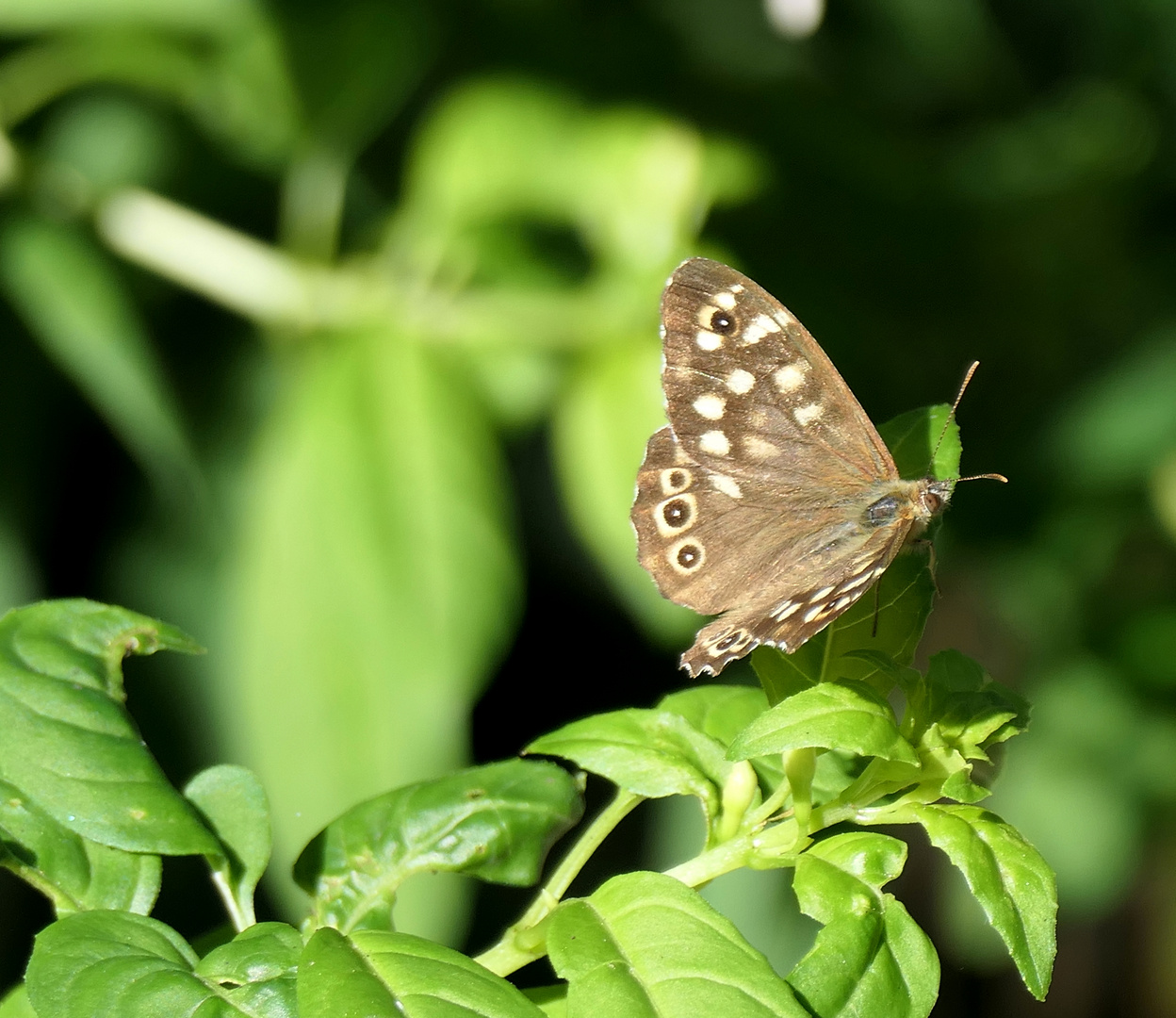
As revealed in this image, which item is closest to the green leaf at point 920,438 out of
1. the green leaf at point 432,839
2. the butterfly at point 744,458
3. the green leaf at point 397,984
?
the butterfly at point 744,458

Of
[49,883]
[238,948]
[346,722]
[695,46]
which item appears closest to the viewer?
[238,948]

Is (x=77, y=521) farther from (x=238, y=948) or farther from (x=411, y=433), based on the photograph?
(x=238, y=948)

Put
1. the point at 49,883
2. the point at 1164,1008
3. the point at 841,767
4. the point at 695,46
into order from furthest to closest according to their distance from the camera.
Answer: the point at 1164,1008
the point at 695,46
the point at 841,767
the point at 49,883

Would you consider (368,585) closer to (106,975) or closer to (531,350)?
(531,350)

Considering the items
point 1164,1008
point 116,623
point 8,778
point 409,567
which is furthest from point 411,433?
point 1164,1008

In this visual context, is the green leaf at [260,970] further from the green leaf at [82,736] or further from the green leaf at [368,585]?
the green leaf at [368,585]

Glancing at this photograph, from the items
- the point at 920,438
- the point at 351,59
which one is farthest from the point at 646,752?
the point at 351,59

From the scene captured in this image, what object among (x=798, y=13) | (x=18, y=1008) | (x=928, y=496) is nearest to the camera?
(x=18, y=1008)
